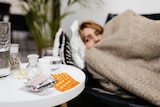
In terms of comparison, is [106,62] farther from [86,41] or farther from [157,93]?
[86,41]

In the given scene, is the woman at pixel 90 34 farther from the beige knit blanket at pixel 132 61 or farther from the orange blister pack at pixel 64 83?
the orange blister pack at pixel 64 83

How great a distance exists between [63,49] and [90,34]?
368mm

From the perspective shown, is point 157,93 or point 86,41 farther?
point 86,41

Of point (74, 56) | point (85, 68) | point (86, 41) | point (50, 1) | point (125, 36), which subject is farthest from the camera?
point (50, 1)

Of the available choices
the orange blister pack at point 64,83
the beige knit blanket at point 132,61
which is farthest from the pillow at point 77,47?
the orange blister pack at point 64,83

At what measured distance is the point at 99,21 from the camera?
2.06 meters

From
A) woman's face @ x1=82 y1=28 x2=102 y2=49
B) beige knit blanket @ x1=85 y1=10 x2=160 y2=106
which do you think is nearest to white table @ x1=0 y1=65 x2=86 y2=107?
beige knit blanket @ x1=85 y1=10 x2=160 y2=106

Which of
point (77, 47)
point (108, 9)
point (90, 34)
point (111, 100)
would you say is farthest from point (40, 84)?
point (108, 9)

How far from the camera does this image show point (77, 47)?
1546mm

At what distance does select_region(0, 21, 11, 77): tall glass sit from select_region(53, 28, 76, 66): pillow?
37 cm

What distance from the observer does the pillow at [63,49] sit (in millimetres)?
1406

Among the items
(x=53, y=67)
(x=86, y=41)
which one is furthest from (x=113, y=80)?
(x=86, y=41)

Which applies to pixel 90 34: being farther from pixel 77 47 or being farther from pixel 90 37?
pixel 77 47

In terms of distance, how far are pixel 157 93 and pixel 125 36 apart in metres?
0.40
